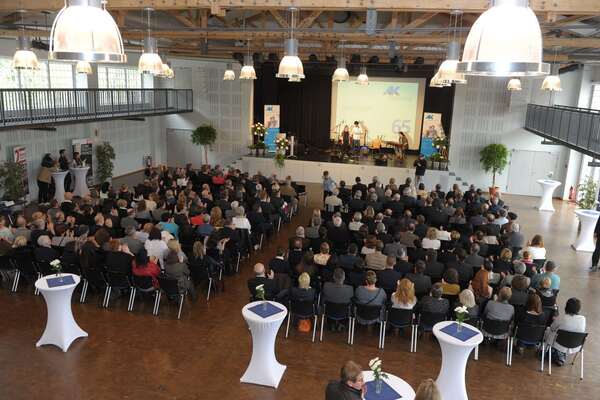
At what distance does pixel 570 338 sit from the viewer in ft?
23.6

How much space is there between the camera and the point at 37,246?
9.55m

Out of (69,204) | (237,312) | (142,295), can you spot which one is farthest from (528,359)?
(69,204)

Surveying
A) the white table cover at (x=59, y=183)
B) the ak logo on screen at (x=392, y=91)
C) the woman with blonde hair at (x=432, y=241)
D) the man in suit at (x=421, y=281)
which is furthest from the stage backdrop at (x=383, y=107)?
the man in suit at (x=421, y=281)

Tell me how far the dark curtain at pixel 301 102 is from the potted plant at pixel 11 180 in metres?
12.0

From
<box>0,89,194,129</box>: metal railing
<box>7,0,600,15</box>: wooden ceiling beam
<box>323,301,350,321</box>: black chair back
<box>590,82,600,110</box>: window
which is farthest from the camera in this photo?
<box>590,82,600,110</box>: window

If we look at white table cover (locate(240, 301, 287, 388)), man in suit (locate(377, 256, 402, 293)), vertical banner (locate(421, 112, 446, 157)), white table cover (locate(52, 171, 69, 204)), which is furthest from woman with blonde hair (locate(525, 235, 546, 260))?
white table cover (locate(52, 171, 69, 204))

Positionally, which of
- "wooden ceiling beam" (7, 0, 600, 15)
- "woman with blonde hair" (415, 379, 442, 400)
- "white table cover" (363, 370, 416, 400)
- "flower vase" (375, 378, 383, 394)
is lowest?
"white table cover" (363, 370, 416, 400)

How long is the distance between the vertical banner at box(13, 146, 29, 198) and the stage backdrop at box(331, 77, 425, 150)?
562 inches

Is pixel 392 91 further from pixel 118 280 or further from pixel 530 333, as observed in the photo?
pixel 118 280

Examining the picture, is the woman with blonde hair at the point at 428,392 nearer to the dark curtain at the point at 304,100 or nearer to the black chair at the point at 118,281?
the black chair at the point at 118,281

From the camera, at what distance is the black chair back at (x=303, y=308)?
25.8 feet

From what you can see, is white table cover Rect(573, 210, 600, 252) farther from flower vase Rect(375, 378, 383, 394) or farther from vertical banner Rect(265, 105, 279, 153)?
vertical banner Rect(265, 105, 279, 153)

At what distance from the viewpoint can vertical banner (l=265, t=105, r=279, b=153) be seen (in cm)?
2341

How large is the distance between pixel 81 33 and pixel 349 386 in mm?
→ 3667
